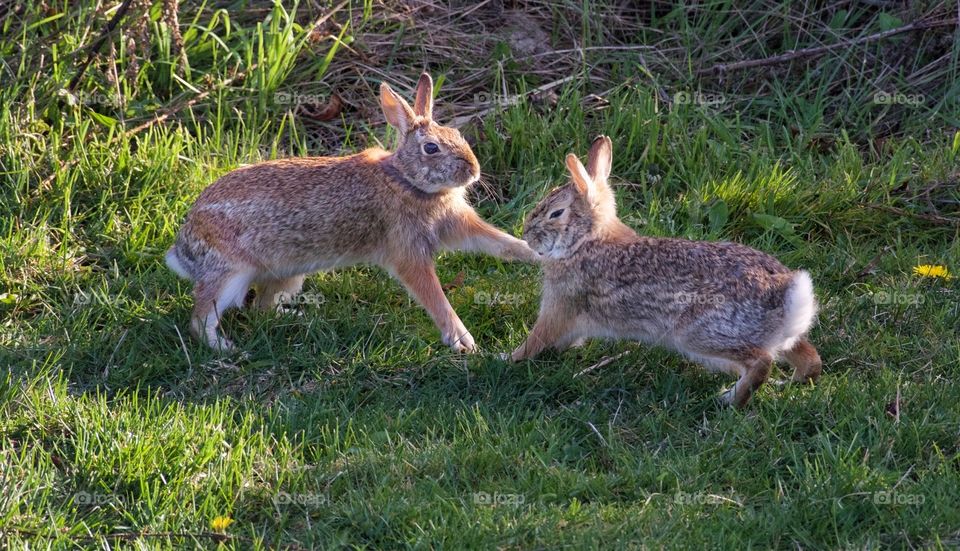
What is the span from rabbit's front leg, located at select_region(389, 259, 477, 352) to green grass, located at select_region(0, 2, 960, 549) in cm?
13

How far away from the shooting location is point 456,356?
5578 millimetres

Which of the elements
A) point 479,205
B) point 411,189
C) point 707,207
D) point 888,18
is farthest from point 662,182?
point 888,18

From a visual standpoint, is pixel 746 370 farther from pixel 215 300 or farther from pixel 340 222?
pixel 215 300

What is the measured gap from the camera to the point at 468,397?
17.3 ft

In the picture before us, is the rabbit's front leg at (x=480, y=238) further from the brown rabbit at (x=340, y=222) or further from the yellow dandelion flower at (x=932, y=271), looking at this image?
the yellow dandelion flower at (x=932, y=271)

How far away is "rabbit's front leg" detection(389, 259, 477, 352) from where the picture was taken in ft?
18.7

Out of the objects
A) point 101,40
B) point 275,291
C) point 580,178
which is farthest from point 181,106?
point 580,178

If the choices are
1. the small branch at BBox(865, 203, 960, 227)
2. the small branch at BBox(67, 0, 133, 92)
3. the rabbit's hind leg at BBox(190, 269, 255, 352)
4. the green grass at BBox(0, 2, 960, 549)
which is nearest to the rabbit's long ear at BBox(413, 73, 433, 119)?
the green grass at BBox(0, 2, 960, 549)

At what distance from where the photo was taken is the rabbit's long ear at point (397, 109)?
6176 mm

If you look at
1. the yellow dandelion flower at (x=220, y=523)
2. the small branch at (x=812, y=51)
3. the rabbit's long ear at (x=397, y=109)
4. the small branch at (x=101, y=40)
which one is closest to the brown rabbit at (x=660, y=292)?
the rabbit's long ear at (x=397, y=109)

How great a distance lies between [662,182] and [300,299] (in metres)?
2.18

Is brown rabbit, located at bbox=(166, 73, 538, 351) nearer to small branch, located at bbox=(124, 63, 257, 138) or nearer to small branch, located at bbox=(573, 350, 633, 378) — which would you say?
small branch, located at bbox=(573, 350, 633, 378)

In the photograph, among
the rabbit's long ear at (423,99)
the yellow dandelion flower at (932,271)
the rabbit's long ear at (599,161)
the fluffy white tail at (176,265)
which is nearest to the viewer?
the rabbit's long ear at (599,161)

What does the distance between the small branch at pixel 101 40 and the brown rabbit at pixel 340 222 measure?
148 centimetres
